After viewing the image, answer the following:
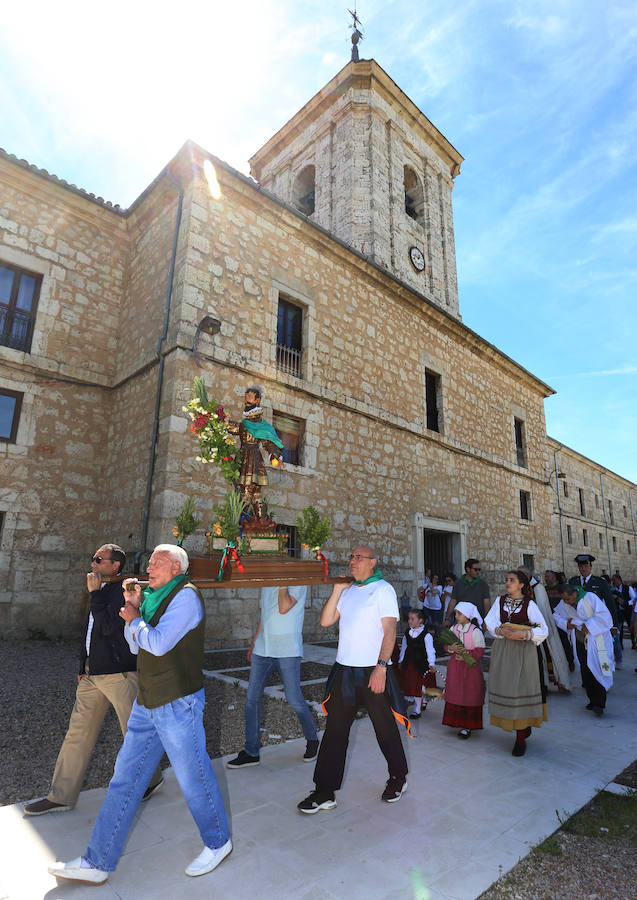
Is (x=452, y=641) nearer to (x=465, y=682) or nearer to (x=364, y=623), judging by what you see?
(x=465, y=682)

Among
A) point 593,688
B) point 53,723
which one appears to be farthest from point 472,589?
point 53,723

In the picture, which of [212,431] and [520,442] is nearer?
[212,431]

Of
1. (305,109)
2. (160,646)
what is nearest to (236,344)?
(160,646)

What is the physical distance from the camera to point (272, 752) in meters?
4.00

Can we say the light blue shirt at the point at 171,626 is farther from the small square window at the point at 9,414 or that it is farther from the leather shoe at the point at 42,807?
the small square window at the point at 9,414

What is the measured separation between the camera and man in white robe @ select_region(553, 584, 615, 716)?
5.45 m

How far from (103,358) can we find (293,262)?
4771 millimetres

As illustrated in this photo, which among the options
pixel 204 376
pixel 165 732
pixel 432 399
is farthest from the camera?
pixel 432 399

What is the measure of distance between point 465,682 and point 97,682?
332 cm

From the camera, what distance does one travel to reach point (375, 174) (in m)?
16.8

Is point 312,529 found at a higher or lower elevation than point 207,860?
higher

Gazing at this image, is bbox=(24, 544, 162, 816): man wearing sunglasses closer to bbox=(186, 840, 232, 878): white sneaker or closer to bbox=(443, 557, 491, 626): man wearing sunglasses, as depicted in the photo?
bbox=(186, 840, 232, 878): white sneaker

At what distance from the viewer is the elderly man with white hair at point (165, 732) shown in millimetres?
2342

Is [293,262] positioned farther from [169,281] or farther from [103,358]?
[103,358]
